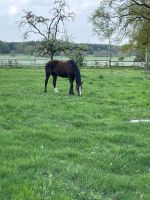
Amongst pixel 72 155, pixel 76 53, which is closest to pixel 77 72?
pixel 72 155

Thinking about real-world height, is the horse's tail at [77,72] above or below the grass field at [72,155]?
above

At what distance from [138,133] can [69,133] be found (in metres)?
1.85

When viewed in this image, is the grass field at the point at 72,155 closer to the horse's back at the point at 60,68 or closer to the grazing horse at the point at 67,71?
the grazing horse at the point at 67,71

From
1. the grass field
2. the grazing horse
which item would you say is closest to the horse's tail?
the grazing horse

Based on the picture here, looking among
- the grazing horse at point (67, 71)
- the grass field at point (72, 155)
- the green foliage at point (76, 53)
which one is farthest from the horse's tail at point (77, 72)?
the green foliage at point (76, 53)

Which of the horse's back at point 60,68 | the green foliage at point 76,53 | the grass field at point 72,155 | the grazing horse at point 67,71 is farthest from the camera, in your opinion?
the green foliage at point 76,53

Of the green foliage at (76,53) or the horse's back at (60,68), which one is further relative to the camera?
the green foliage at (76,53)

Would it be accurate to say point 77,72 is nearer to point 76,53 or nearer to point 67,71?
point 67,71

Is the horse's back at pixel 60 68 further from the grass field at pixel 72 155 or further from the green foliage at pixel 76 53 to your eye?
the green foliage at pixel 76 53

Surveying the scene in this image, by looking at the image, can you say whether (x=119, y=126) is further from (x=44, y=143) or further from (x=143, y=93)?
(x=143, y=93)

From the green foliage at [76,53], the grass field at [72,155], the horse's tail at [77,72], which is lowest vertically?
the grass field at [72,155]

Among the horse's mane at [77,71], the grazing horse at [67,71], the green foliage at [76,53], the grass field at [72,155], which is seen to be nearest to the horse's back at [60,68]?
the grazing horse at [67,71]

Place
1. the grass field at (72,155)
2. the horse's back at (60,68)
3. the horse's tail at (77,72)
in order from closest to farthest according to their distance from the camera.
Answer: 1. the grass field at (72,155)
2. the horse's tail at (77,72)
3. the horse's back at (60,68)

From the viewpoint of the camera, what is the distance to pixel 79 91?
21.3 meters
